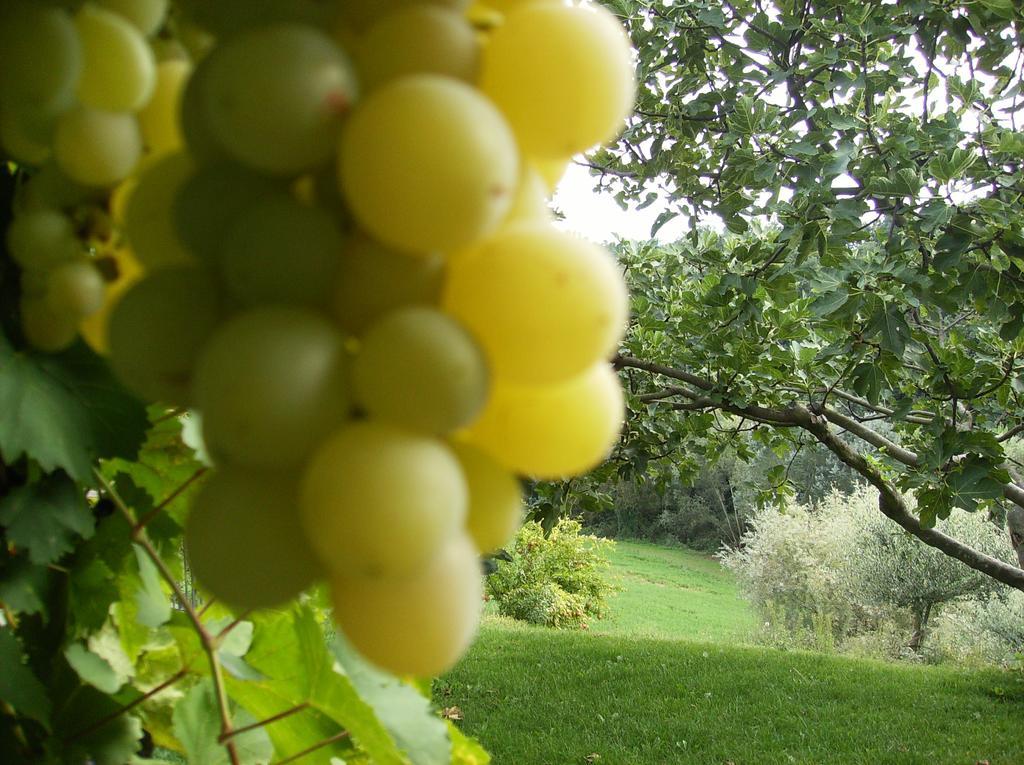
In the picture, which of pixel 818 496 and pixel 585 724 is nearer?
pixel 585 724

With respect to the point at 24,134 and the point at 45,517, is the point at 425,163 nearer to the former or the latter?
the point at 24,134

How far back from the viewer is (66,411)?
48 centimetres

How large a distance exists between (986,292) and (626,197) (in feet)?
6.07

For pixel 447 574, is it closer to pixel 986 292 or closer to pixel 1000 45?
pixel 986 292

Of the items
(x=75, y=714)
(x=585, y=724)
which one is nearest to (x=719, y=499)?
(x=585, y=724)

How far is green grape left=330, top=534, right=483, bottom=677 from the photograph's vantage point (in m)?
0.25

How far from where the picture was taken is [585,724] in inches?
209


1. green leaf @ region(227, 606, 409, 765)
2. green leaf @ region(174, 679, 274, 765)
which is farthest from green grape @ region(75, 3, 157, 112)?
green leaf @ region(174, 679, 274, 765)

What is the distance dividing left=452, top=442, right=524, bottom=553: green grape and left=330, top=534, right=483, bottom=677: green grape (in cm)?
3

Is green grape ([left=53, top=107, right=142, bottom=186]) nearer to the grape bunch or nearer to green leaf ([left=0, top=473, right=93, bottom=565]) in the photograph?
the grape bunch

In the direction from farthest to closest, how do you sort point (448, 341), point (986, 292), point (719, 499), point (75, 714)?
point (719, 499), point (986, 292), point (75, 714), point (448, 341)

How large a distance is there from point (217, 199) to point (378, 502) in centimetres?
11

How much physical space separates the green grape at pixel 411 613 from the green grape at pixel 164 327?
3.2 inches

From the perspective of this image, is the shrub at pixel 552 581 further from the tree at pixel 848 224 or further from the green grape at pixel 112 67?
the green grape at pixel 112 67
